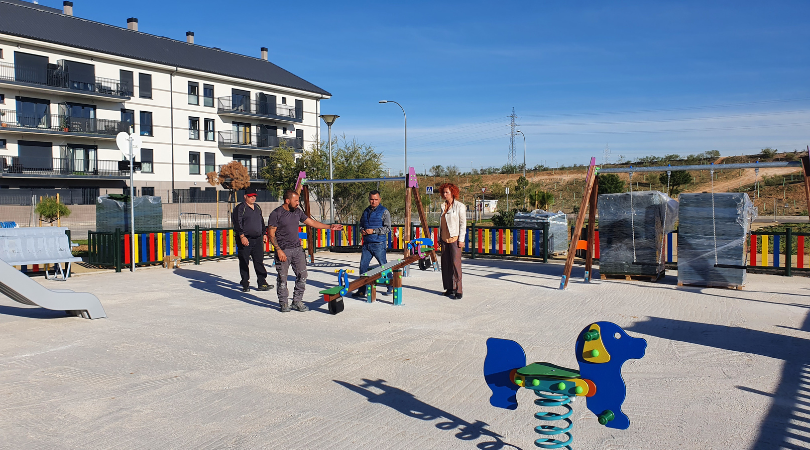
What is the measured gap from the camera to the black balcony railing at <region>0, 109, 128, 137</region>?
3650cm

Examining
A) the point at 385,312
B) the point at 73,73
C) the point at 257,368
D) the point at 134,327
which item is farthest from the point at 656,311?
the point at 73,73

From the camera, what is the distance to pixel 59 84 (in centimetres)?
3788

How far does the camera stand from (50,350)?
7141 mm

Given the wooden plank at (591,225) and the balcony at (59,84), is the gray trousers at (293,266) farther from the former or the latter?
the balcony at (59,84)

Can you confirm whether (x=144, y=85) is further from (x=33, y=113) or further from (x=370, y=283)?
(x=370, y=283)

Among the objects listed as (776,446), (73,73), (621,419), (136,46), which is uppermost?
(136,46)

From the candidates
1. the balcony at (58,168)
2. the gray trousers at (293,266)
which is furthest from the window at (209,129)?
the gray trousers at (293,266)

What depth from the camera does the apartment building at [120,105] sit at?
36938 mm

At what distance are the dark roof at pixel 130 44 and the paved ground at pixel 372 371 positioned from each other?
33.2 m

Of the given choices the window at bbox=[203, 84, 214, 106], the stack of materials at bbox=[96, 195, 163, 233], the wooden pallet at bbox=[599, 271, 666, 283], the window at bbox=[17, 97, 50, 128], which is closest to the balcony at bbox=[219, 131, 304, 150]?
the window at bbox=[203, 84, 214, 106]

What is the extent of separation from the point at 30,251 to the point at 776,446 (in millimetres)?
13560

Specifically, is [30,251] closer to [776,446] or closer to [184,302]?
[184,302]

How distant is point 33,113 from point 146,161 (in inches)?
286

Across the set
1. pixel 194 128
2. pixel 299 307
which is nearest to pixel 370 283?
pixel 299 307
